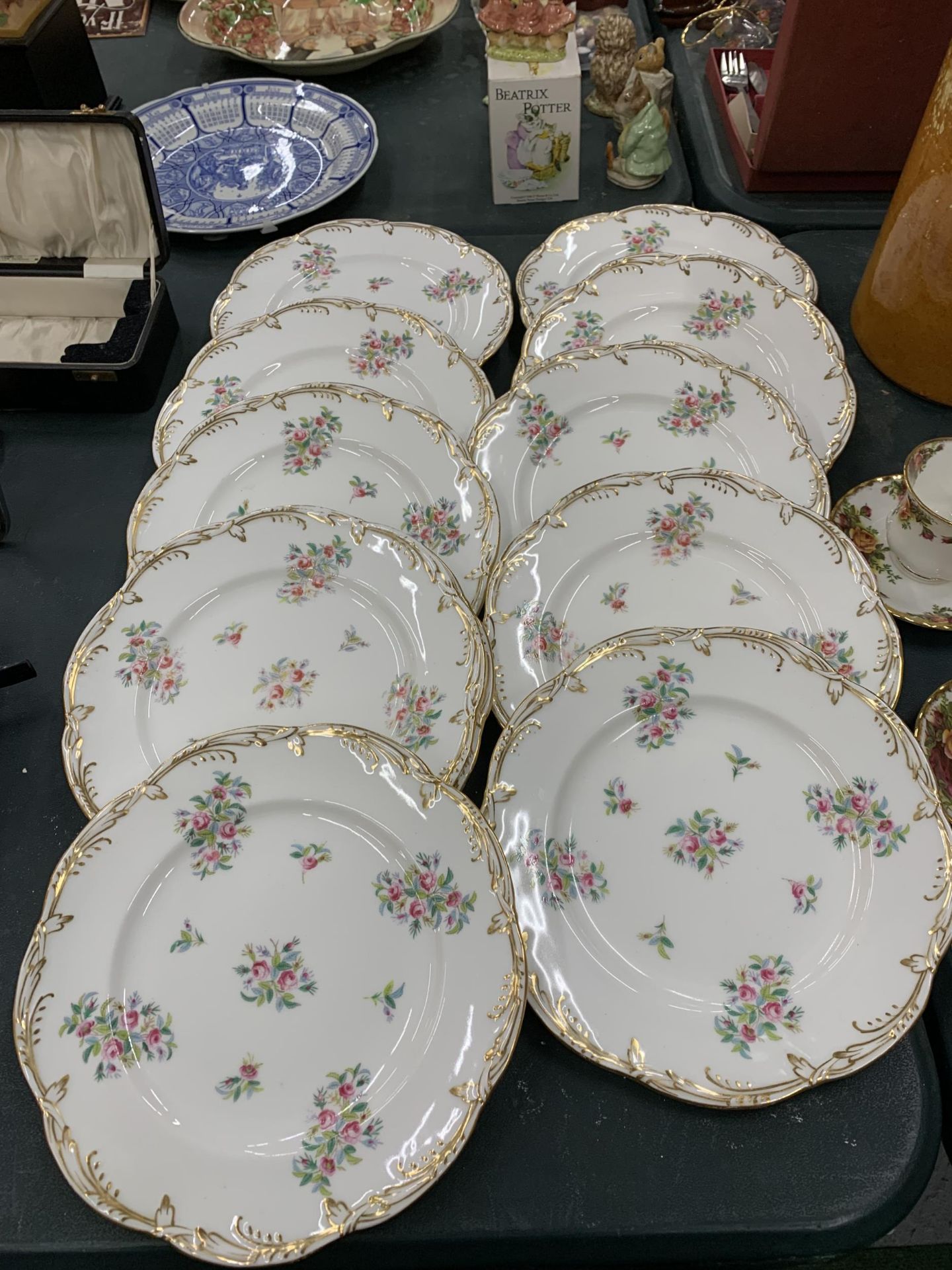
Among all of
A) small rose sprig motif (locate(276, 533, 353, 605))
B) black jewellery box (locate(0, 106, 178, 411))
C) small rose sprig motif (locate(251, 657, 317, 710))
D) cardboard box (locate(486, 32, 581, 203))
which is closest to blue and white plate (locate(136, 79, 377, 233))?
black jewellery box (locate(0, 106, 178, 411))

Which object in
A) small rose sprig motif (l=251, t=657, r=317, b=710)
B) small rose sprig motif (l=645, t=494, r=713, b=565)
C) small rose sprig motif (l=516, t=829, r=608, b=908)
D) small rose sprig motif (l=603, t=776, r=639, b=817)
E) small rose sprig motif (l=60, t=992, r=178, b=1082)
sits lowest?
small rose sprig motif (l=60, t=992, r=178, b=1082)

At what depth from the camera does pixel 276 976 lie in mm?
696

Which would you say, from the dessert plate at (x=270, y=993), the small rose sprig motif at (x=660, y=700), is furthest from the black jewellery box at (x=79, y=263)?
the small rose sprig motif at (x=660, y=700)

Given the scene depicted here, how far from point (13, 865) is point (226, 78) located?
1623 mm

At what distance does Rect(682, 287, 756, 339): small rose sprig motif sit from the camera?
1121 millimetres

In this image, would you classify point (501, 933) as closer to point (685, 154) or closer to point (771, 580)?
point (771, 580)

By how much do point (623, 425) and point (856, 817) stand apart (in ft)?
1.68

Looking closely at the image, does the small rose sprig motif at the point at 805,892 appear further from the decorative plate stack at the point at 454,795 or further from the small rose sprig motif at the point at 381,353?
the small rose sprig motif at the point at 381,353

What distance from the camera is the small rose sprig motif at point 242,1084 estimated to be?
66cm

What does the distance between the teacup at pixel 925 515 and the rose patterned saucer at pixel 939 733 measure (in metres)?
0.15

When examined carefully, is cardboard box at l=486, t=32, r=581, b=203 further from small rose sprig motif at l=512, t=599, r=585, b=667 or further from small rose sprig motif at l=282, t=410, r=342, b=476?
small rose sprig motif at l=512, t=599, r=585, b=667

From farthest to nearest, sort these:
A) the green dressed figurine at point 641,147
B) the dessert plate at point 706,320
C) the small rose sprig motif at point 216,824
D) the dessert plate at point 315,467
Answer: the green dressed figurine at point 641,147 < the dessert plate at point 706,320 < the dessert plate at point 315,467 < the small rose sprig motif at point 216,824

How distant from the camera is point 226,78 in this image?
1.76 m

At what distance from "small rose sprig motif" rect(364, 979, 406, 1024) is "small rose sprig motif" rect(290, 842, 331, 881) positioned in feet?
0.36
